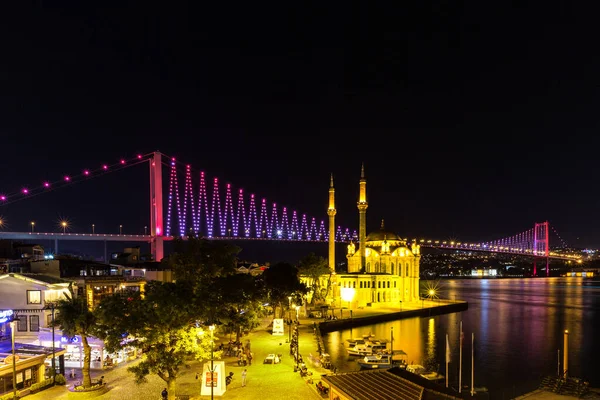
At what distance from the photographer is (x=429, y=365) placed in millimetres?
32625

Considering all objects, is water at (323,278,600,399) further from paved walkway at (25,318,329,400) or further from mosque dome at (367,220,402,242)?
mosque dome at (367,220,402,242)

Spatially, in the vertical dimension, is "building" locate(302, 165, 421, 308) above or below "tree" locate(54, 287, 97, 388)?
below

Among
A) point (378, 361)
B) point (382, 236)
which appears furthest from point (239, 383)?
point (382, 236)

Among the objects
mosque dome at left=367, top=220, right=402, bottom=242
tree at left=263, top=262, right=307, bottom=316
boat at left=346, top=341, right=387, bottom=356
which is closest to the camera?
boat at left=346, top=341, right=387, bottom=356

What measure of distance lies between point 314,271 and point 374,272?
16890mm

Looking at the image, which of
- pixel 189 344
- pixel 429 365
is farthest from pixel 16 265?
pixel 429 365

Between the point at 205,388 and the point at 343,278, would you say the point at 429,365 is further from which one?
the point at 343,278

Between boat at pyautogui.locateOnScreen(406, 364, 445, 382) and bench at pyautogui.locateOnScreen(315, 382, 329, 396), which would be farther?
boat at pyautogui.locateOnScreen(406, 364, 445, 382)

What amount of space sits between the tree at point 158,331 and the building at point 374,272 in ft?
128

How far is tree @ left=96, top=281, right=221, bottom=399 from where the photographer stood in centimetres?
1672

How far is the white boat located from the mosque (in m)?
21.7

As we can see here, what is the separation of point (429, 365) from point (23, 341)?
2397 centimetres

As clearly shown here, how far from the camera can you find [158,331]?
55.0 feet

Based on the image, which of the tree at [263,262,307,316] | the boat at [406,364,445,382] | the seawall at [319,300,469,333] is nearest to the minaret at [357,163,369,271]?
the seawall at [319,300,469,333]
